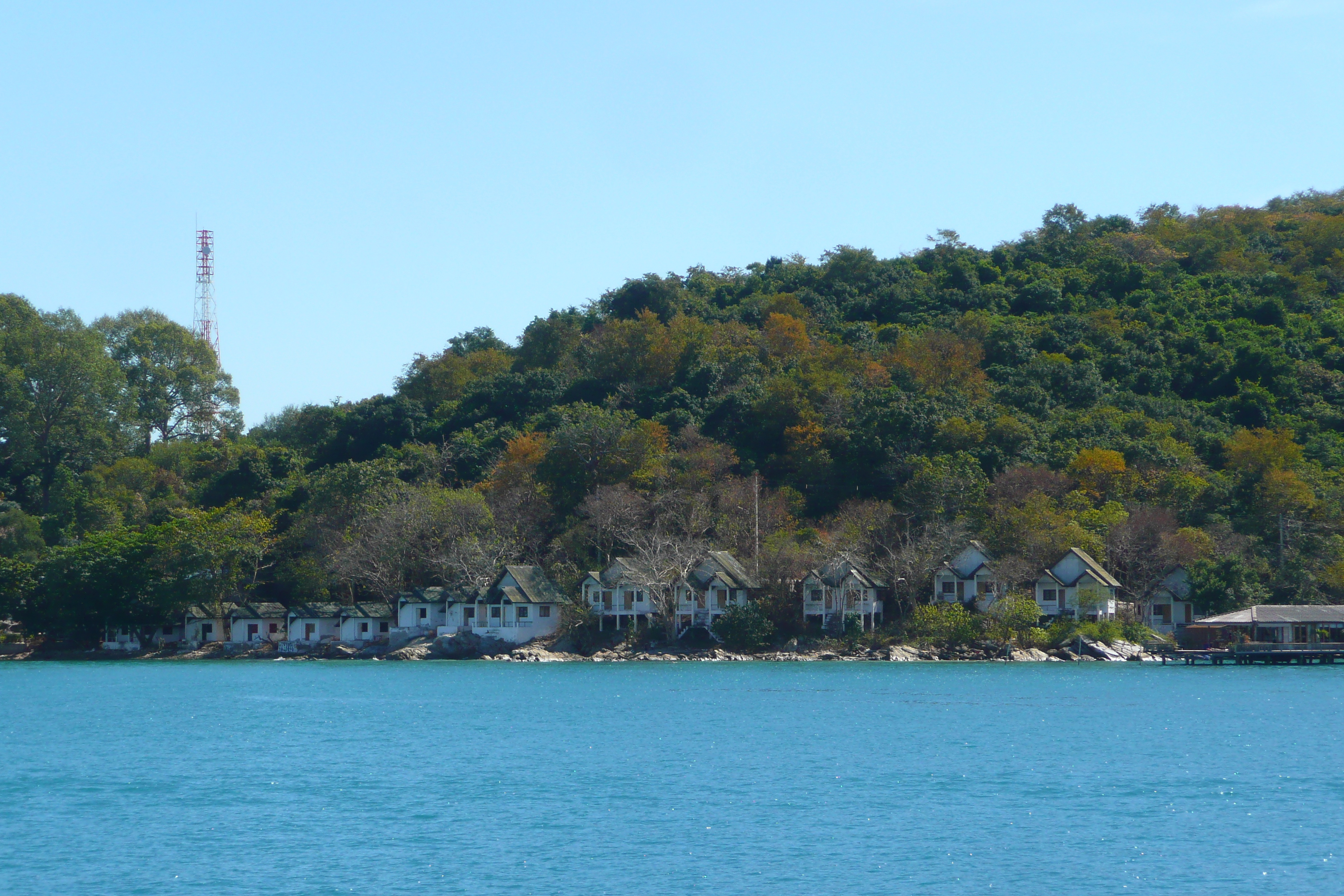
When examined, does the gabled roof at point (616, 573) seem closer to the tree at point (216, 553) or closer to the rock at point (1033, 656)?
the rock at point (1033, 656)

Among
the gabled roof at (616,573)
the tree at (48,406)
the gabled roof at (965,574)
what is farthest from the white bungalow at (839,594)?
the tree at (48,406)

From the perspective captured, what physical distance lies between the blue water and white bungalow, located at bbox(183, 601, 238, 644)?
21.2 meters

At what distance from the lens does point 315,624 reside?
6806cm

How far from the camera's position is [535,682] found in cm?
5050

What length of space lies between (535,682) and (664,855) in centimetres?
3004

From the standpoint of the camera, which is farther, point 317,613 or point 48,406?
point 48,406

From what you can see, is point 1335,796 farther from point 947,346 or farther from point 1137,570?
point 947,346

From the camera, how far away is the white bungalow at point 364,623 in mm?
67688

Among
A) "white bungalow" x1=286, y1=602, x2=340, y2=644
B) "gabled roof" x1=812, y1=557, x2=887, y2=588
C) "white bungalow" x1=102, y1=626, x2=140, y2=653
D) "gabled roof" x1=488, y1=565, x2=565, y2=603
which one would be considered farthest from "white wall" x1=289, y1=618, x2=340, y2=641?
"gabled roof" x1=812, y1=557, x2=887, y2=588

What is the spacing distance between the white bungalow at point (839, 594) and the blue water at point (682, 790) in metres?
13.3

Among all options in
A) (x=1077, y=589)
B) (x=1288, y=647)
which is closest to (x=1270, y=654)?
(x=1288, y=647)

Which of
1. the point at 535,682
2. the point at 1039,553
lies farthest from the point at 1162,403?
the point at 535,682

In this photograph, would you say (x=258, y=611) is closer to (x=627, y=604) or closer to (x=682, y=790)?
(x=627, y=604)

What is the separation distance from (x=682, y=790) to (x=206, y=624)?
47990mm
